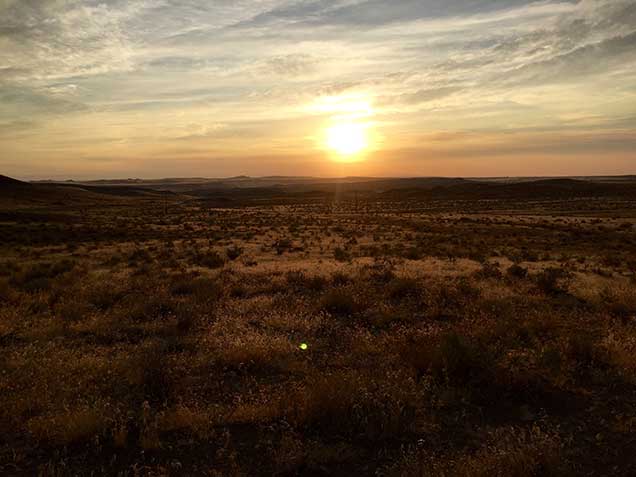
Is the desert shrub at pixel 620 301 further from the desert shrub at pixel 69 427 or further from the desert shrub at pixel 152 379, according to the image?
the desert shrub at pixel 69 427

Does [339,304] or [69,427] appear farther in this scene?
[339,304]

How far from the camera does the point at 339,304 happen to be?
10516mm

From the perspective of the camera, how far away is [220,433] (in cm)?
511

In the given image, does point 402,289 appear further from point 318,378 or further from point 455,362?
point 318,378

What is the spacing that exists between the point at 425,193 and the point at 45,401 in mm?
122799

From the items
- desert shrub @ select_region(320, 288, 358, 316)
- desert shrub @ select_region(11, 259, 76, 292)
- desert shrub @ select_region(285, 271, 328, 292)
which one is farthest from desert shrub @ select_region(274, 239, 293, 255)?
desert shrub @ select_region(320, 288, 358, 316)

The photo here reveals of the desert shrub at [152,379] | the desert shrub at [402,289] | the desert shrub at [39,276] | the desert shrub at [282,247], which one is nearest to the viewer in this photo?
the desert shrub at [152,379]

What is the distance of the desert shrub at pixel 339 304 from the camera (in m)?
10.4

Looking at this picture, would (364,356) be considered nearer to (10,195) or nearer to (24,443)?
(24,443)

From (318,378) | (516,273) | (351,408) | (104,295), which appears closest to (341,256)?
(516,273)

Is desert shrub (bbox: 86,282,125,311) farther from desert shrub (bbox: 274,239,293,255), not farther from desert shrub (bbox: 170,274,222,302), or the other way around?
desert shrub (bbox: 274,239,293,255)

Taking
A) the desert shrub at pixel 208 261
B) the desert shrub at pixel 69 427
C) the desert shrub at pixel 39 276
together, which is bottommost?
the desert shrub at pixel 208 261

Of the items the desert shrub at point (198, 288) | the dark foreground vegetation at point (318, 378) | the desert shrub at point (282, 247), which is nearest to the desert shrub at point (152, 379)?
the dark foreground vegetation at point (318, 378)

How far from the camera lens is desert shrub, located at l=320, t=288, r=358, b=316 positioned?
1044cm
